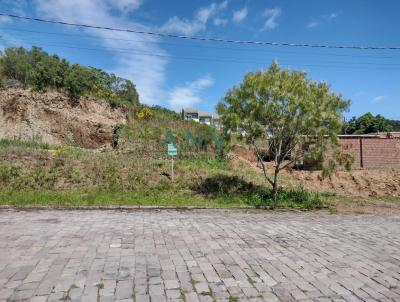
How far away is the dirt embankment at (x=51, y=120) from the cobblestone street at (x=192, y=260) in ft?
50.0

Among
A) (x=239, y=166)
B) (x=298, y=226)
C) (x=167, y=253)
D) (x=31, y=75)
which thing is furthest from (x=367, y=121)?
(x=167, y=253)

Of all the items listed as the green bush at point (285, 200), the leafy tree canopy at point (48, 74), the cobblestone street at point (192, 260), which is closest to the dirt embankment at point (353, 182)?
the green bush at point (285, 200)

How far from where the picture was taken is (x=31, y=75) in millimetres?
24359

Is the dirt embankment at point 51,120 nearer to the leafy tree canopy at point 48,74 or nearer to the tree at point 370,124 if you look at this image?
the leafy tree canopy at point 48,74

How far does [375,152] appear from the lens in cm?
2070

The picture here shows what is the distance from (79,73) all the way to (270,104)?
17.4m

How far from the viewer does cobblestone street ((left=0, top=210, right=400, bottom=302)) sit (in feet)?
14.3

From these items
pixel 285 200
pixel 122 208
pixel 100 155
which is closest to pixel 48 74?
pixel 100 155

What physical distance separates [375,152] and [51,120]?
66.1 ft

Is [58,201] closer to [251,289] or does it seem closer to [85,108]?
[251,289]

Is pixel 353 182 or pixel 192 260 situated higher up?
pixel 353 182

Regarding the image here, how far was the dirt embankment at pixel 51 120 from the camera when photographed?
920 inches

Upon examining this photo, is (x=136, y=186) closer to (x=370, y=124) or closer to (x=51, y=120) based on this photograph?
(x=51, y=120)

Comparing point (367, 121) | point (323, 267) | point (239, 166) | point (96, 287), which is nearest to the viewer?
point (96, 287)
